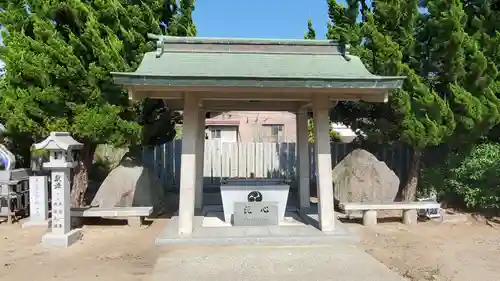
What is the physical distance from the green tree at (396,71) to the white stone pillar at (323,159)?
2228mm

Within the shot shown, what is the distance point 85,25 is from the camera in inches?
332

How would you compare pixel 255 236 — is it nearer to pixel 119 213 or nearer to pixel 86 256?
pixel 86 256

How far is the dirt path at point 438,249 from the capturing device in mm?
5559

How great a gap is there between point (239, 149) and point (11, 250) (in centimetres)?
775

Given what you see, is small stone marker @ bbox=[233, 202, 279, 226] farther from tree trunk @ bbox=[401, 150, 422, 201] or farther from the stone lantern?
tree trunk @ bbox=[401, 150, 422, 201]

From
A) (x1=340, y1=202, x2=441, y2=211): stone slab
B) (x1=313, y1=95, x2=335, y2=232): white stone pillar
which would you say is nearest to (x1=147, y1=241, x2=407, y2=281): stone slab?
(x1=313, y1=95, x2=335, y2=232): white stone pillar

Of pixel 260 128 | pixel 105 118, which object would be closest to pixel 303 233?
pixel 105 118

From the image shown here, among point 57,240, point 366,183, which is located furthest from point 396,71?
point 57,240

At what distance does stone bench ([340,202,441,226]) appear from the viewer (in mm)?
8547

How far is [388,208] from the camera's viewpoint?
862cm

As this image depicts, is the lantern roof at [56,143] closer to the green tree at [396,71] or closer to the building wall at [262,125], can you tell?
the green tree at [396,71]

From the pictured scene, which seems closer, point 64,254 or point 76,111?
point 64,254

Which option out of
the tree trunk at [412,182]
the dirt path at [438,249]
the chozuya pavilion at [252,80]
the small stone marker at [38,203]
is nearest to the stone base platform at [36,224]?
the small stone marker at [38,203]

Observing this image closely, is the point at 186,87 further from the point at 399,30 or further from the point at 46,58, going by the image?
the point at 399,30
